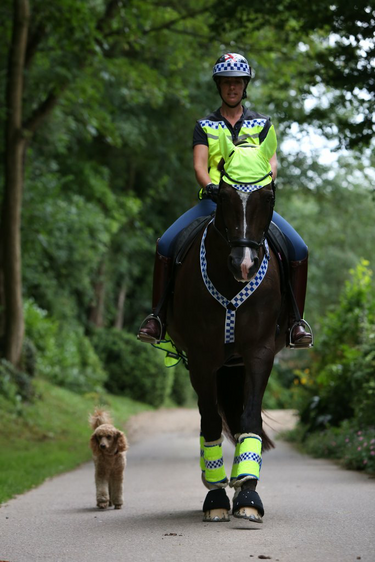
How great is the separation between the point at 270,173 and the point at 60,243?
2200cm

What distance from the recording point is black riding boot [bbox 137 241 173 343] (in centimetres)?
813

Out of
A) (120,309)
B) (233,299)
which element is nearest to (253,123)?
(233,299)

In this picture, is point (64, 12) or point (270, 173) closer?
point (270, 173)

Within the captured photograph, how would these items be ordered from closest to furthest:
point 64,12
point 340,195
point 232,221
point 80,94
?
point 232,221, point 64,12, point 80,94, point 340,195

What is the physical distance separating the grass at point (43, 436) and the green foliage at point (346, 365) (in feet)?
13.3

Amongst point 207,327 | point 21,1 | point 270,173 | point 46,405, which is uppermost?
point 21,1

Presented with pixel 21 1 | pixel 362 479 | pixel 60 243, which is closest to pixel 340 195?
pixel 60 243

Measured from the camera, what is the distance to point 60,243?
28.5m

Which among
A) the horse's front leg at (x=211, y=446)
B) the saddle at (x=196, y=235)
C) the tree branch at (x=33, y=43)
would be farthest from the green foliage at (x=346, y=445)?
the tree branch at (x=33, y=43)

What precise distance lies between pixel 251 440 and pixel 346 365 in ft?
31.9

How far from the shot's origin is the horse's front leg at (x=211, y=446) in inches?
290

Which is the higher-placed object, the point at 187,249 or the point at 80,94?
the point at 80,94

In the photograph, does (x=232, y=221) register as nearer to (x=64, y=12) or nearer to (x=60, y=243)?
(x=64, y=12)

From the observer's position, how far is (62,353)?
30.5 meters
